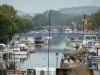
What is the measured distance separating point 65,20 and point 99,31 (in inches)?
1820

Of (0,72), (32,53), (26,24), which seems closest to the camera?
(0,72)

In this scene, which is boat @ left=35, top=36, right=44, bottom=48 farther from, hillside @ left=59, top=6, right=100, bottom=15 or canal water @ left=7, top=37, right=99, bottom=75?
hillside @ left=59, top=6, right=100, bottom=15

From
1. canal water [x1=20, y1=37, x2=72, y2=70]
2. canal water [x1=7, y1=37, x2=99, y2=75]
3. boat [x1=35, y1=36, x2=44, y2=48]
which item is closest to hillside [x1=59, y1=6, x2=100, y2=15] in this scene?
boat [x1=35, y1=36, x2=44, y2=48]

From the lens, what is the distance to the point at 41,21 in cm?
12575

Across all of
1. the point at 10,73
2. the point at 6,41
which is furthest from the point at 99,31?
the point at 10,73

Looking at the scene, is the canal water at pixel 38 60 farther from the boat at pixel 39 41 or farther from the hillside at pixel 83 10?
the hillside at pixel 83 10

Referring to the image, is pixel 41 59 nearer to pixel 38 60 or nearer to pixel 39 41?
pixel 38 60

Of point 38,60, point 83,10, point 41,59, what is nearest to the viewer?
point 38,60

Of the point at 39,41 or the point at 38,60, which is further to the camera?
the point at 39,41

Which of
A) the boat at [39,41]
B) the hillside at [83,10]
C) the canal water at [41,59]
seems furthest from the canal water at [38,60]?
the hillside at [83,10]

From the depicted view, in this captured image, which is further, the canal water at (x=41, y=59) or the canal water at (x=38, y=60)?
the canal water at (x=41, y=59)

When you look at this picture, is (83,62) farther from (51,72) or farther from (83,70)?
(51,72)

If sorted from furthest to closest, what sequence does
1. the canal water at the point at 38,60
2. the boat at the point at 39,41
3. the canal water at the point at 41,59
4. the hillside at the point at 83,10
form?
1. the hillside at the point at 83,10
2. the boat at the point at 39,41
3. the canal water at the point at 41,59
4. the canal water at the point at 38,60

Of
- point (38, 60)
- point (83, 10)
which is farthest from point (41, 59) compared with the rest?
point (83, 10)
